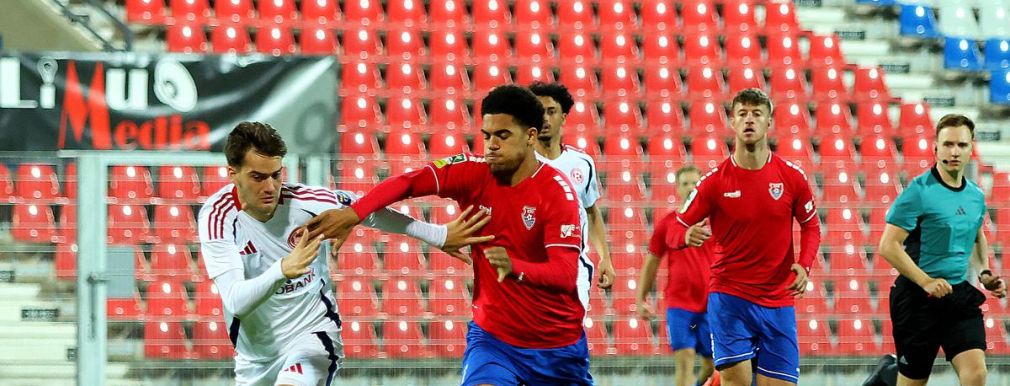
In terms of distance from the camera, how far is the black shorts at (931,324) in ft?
23.9

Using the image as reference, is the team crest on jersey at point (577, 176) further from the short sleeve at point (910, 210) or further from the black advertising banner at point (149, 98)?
the black advertising banner at point (149, 98)

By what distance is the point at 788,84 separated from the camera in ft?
47.4

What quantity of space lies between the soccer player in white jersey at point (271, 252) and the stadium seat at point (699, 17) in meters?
10.3

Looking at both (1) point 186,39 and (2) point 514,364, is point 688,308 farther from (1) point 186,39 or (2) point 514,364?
(1) point 186,39

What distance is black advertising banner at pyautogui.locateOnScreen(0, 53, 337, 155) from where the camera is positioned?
29.6 feet

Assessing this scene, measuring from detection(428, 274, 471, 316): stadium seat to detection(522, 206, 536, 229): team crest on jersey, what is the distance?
4.96 meters

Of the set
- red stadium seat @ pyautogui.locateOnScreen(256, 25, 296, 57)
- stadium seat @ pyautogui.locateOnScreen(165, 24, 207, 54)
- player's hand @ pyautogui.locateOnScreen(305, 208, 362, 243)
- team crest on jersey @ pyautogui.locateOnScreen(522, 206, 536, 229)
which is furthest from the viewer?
red stadium seat @ pyautogui.locateOnScreen(256, 25, 296, 57)

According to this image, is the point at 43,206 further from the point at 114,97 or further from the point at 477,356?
the point at 477,356

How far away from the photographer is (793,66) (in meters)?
14.7

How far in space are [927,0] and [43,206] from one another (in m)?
11.6

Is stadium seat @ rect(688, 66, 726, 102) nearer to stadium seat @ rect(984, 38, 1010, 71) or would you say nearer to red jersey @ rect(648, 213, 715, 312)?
stadium seat @ rect(984, 38, 1010, 71)

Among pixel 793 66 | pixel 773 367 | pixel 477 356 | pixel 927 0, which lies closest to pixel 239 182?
pixel 477 356

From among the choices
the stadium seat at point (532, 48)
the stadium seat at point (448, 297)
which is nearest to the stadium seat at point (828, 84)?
the stadium seat at point (532, 48)

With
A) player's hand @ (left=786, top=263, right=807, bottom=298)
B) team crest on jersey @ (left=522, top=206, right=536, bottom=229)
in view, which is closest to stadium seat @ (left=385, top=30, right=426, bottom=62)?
player's hand @ (left=786, top=263, right=807, bottom=298)
